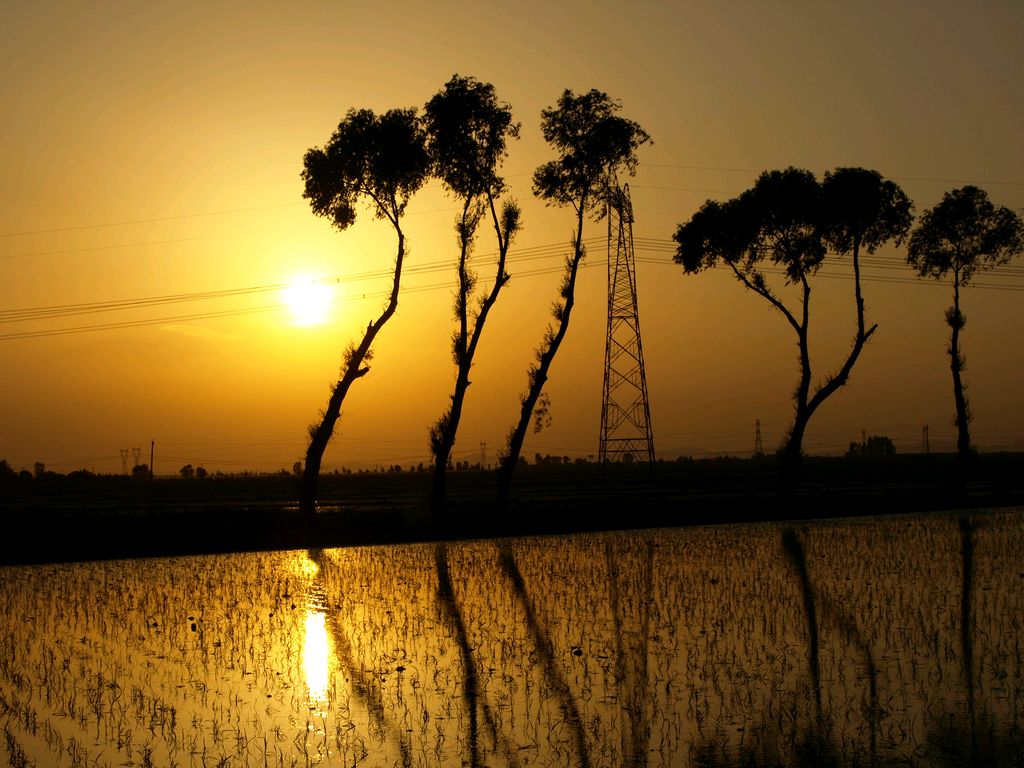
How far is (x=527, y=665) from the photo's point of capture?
17266 mm

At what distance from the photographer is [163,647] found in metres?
20.2

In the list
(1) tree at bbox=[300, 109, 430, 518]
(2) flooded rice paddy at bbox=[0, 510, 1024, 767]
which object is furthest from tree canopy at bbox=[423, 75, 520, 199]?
(2) flooded rice paddy at bbox=[0, 510, 1024, 767]

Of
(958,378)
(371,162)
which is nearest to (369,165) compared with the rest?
(371,162)

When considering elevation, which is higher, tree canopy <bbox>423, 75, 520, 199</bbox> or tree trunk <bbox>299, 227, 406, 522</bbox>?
tree canopy <bbox>423, 75, 520, 199</bbox>

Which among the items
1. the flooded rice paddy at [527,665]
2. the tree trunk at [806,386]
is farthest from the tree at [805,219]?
the flooded rice paddy at [527,665]

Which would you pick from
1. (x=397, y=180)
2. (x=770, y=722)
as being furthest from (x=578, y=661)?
(x=397, y=180)

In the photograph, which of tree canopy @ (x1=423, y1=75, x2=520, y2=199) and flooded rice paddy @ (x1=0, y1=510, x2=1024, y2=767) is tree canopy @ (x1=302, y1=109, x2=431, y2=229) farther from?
flooded rice paddy @ (x1=0, y1=510, x2=1024, y2=767)

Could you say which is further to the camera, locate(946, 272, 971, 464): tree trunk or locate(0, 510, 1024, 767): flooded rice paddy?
locate(946, 272, 971, 464): tree trunk

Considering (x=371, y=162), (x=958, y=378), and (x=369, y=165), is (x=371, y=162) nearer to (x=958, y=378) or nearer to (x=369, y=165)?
(x=369, y=165)

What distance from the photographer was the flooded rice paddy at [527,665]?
12562 mm

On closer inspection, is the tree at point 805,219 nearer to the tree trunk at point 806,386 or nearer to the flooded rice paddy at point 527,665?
the tree trunk at point 806,386

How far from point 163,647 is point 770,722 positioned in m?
11.6

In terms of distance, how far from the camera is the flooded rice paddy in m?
12.6

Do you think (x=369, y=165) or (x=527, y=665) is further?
(x=369, y=165)
